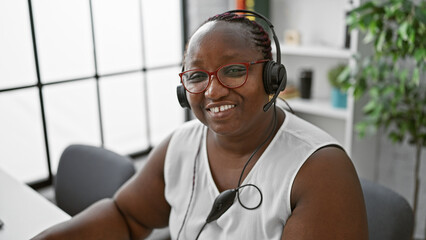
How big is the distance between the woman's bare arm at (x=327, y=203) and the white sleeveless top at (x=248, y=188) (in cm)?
3

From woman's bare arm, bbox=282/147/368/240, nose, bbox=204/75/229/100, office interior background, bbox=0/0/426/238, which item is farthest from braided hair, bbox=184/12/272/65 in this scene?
office interior background, bbox=0/0/426/238

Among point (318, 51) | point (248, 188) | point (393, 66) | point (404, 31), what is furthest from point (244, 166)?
point (318, 51)

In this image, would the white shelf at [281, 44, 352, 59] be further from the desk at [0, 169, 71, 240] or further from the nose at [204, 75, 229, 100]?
the desk at [0, 169, 71, 240]

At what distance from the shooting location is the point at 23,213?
1.39 metres

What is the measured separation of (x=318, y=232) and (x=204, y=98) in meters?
0.39

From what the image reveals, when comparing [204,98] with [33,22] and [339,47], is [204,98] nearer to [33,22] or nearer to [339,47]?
[33,22]

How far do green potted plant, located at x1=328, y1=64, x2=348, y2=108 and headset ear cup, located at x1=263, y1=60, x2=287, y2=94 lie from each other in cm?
158

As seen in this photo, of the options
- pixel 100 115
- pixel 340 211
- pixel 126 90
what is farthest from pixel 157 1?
pixel 340 211

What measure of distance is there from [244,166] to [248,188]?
0.06m

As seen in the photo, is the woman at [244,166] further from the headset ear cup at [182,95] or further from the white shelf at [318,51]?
the white shelf at [318,51]

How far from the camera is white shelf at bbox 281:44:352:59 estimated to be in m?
2.43

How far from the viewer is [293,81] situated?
291 centimetres

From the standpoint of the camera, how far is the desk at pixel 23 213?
4.22 feet

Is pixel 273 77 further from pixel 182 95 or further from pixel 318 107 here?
pixel 318 107
